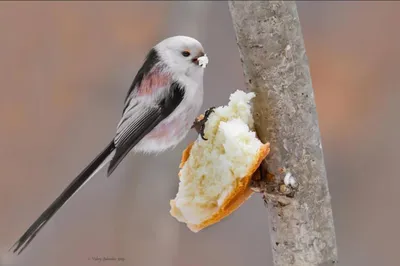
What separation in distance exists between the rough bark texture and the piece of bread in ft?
0.06

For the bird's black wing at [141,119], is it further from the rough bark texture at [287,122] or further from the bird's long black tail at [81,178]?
the rough bark texture at [287,122]

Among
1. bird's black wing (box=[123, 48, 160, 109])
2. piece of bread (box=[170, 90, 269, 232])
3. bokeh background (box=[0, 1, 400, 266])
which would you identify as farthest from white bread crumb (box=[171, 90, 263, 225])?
bokeh background (box=[0, 1, 400, 266])

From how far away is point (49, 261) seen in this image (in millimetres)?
789

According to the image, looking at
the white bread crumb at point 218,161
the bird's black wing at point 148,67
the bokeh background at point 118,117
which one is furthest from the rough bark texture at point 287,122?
the bokeh background at point 118,117

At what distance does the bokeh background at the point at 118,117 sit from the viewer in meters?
0.81

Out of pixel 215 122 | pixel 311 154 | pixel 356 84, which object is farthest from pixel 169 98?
pixel 356 84

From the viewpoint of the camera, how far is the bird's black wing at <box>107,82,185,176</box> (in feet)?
1.87

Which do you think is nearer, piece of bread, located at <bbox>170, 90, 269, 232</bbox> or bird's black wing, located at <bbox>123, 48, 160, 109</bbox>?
piece of bread, located at <bbox>170, 90, 269, 232</bbox>

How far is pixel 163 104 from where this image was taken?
22.5 inches

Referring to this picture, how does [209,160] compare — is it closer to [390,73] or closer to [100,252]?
[100,252]

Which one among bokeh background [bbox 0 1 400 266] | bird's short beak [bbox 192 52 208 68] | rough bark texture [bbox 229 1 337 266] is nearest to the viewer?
rough bark texture [bbox 229 1 337 266]

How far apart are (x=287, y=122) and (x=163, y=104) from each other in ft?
0.52

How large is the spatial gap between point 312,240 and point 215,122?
152 millimetres

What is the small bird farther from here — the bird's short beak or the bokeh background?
the bokeh background
